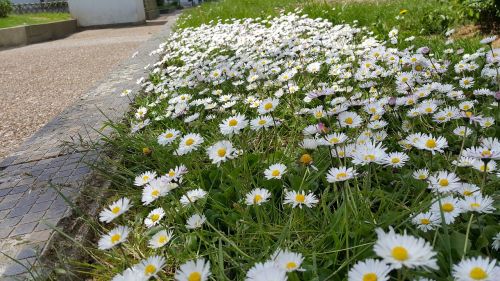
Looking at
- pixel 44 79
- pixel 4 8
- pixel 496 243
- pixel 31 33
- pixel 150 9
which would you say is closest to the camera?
pixel 496 243

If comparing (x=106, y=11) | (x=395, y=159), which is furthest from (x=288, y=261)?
(x=106, y=11)

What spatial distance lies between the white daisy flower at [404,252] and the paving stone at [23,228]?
1.20 meters

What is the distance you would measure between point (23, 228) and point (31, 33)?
9030 mm

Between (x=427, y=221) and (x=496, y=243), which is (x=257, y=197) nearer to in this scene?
(x=427, y=221)

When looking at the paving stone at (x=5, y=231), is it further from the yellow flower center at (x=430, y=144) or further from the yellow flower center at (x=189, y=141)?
the yellow flower center at (x=430, y=144)

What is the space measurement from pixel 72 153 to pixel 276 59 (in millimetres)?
1537

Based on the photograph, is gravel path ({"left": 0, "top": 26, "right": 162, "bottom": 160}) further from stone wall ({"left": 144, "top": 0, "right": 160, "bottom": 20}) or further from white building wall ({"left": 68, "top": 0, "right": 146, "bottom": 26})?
stone wall ({"left": 144, "top": 0, "right": 160, "bottom": 20})

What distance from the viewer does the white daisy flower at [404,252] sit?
2.09ft

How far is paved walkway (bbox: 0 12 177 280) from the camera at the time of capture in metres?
1.35

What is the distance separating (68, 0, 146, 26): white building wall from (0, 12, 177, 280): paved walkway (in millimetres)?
9231

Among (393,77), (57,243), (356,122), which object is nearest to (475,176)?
(356,122)

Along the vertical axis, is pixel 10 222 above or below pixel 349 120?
below

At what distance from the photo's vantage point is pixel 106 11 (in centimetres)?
1182

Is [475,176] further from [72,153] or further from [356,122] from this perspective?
[72,153]
